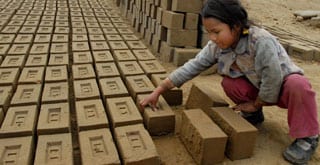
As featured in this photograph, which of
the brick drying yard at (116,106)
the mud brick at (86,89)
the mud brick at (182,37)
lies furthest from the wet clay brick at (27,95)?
the mud brick at (182,37)

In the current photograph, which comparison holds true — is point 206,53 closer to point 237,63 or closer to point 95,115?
point 237,63

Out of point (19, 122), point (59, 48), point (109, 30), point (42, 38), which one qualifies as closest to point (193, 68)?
point (19, 122)

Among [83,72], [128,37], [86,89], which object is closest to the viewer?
[86,89]

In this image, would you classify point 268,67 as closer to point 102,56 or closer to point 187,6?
point 102,56

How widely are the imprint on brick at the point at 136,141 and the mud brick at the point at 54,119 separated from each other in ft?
1.42

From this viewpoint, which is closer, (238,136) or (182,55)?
(238,136)

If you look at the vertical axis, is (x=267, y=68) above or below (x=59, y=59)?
above

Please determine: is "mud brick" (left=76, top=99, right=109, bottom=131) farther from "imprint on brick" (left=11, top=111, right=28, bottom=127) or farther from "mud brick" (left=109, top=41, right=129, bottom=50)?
"mud brick" (left=109, top=41, right=129, bottom=50)

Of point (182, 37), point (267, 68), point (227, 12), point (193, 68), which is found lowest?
point (182, 37)

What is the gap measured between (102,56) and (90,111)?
A: 4.48ft

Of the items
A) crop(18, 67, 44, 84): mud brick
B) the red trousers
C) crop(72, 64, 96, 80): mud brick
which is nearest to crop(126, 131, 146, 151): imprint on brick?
the red trousers

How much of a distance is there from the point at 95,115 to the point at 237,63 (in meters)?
1.09

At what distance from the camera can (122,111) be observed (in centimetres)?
245

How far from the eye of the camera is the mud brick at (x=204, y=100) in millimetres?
2480
